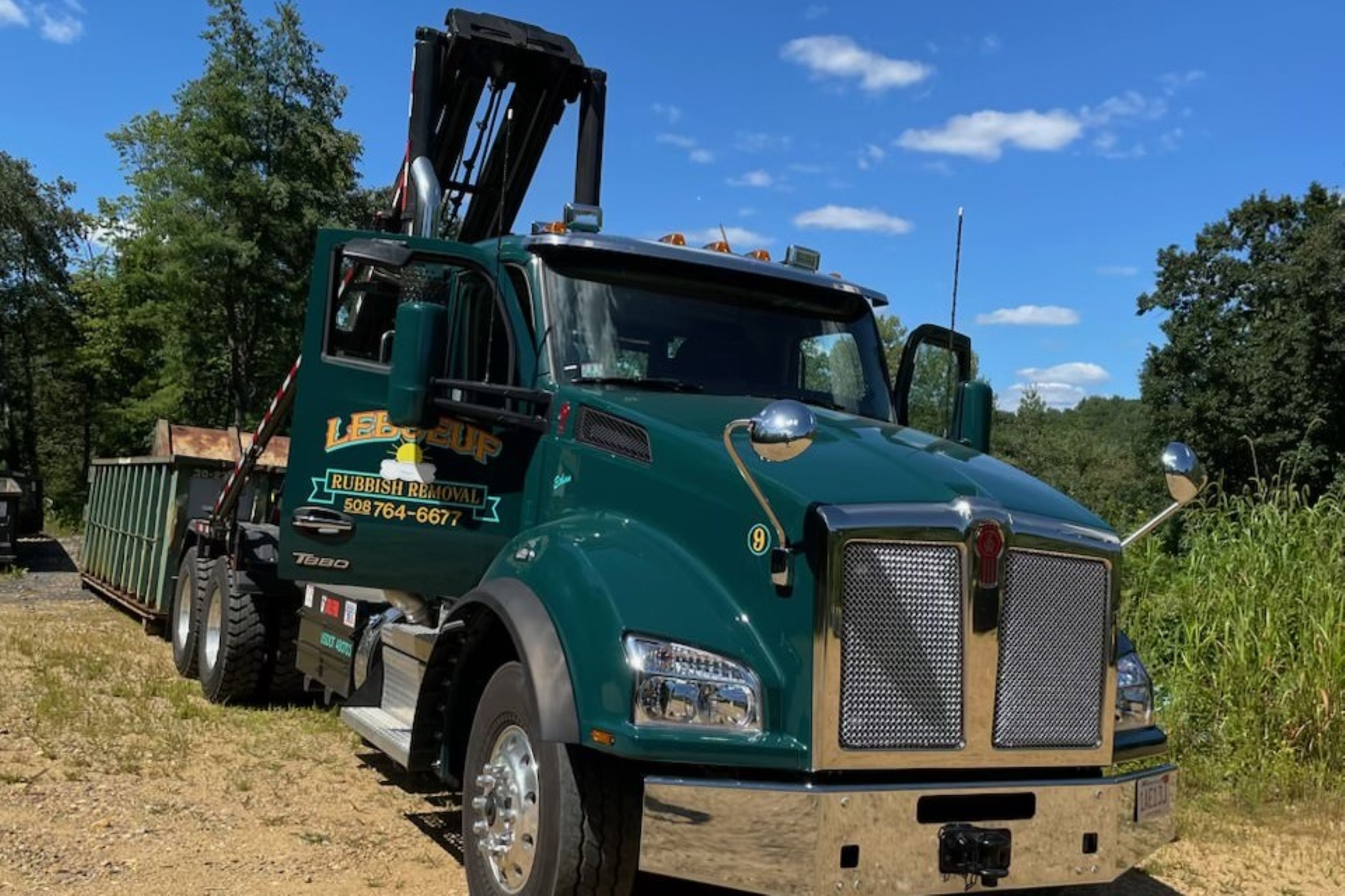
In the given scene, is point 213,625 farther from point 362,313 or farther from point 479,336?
point 479,336

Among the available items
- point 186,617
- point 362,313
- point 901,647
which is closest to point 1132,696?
point 901,647

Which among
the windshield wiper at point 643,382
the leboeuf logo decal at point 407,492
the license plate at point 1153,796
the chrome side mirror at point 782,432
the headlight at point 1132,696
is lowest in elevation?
the license plate at point 1153,796

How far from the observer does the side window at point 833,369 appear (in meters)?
5.16

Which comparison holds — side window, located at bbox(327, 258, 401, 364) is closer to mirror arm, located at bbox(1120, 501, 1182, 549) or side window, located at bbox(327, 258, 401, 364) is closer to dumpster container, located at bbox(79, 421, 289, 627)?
mirror arm, located at bbox(1120, 501, 1182, 549)

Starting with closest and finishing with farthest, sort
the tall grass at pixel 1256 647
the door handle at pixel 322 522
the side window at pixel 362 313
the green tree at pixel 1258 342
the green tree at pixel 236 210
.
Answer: the door handle at pixel 322 522, the side window at pixel 362 313, the tall grass at pixel 1256 647, the green tree at pixel 236 210, the green tree at pixel 1258 342

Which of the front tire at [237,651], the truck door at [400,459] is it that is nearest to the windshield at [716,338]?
the truck door at [400,459]

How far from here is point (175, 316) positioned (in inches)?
1249

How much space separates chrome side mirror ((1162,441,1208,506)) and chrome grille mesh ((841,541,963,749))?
4.02 ft

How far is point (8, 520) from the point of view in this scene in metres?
17.2

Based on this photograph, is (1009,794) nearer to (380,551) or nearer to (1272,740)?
(380,551)

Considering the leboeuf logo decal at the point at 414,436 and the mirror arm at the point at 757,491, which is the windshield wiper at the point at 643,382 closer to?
the leboeuf logo decal at the point at 414,436

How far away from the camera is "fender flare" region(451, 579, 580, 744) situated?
3.43m

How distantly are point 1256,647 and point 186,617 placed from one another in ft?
25.9

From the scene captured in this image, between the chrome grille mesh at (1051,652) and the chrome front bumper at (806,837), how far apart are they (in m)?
0.32
